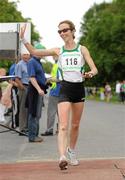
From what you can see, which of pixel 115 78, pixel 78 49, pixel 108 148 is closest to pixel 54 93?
pixel 108 148

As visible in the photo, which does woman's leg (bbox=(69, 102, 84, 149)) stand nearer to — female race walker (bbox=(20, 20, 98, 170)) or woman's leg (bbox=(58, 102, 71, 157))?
female race walker (bbox=(20, 20, 98, 170))

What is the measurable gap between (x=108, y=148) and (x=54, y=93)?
2692 millimetres

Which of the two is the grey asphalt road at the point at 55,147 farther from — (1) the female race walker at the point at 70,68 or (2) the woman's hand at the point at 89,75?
(2) the woman's hand at the point at 89,75

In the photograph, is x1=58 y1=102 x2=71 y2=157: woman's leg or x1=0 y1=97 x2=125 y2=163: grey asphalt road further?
x1=0 y1=97 x2=125 y2=163: grey asphalt road

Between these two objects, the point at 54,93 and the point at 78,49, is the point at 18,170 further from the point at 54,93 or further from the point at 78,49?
the point at 54,93

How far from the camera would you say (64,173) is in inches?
319

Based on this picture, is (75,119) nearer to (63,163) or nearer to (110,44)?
(63,163)

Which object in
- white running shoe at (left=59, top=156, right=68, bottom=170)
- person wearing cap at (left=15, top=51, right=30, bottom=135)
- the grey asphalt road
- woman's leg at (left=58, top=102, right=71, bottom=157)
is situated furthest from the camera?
person wearing cap at (left=15, top=51, right=30, bottom=135)

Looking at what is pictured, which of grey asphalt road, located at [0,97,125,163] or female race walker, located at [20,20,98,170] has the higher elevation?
female race walker, located at [20,20,98,170]

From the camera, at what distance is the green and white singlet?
8.47 metres

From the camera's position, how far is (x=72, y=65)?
8.46m

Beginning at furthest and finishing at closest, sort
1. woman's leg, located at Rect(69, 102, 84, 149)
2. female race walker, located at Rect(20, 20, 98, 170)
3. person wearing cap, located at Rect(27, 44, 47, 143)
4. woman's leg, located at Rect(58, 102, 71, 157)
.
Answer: person wearing cap, located at Rect(27, 44, 47, 143)
woman's leg, located at Rect(69, 102, 84, 149)
female race walker, located at Rect(20, 20, 98, 170)
woman's leg, located at Rect(58, 102, 71, 157)

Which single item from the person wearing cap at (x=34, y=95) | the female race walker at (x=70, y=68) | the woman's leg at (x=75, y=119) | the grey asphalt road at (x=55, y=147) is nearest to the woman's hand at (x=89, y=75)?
the female race walker at (x=70, y=68)

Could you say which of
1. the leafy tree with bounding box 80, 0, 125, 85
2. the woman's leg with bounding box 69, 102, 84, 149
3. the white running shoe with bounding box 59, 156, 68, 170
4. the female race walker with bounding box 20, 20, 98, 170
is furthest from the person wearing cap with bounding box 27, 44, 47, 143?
the leafy tree with bounding box 80, 0, 125, 85
